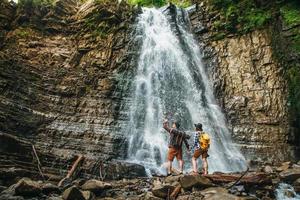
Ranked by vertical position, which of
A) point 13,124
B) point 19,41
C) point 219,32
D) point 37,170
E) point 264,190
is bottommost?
point 264,190

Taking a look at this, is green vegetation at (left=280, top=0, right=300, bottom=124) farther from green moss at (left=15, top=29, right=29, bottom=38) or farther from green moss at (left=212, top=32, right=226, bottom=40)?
green moss at (left=15, top=29, right=29, bottom=38)

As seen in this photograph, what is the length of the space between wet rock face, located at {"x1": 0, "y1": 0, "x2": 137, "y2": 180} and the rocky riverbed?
11.4 ft

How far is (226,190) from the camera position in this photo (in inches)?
410

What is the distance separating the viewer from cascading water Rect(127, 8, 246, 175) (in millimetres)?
17797

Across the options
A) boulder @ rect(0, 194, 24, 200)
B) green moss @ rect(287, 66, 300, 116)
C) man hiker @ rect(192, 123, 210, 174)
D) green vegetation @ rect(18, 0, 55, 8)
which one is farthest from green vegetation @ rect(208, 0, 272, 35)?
boulder @ rect(0, 194, 24, 200)

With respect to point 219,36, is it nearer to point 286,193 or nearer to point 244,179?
point 286,193

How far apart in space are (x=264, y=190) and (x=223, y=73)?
1195cm

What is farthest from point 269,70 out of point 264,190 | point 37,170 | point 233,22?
point 37,170

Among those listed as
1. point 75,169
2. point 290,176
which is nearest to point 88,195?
point 75,169

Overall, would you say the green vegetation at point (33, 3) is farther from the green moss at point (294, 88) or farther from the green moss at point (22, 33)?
the green moss at point (294, 88)

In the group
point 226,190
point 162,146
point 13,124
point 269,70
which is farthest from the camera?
point 269,70

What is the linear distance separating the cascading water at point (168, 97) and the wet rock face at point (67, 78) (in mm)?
876

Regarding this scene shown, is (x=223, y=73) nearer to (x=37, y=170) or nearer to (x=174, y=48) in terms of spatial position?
(x=174, y=48)

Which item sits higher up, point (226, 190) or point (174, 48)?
point (174, 48)
